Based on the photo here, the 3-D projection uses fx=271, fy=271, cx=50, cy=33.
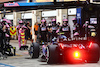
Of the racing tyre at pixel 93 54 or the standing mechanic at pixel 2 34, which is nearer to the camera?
the racing tyre at pixel 93 54

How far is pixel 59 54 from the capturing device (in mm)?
10008

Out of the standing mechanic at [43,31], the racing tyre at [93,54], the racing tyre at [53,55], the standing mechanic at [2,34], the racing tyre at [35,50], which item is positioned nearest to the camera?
the racing tyre at [53,55]

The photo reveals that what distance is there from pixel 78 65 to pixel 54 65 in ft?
2.87

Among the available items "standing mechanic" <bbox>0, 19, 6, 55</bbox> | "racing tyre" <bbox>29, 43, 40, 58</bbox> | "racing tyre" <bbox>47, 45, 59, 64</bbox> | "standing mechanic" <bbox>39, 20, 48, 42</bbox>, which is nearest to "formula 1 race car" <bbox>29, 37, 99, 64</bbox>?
"racing tyre" <bbox>47, 45, 59, 64</bbox>

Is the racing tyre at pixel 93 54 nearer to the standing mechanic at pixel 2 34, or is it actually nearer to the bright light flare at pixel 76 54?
the bright light flare at pixel 76 54

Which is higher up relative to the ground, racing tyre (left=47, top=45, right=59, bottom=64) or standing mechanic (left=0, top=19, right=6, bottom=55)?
standing mechanic (left=0, top=19, right=6, bottom=55)

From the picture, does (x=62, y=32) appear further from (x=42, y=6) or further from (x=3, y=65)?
(x=3, y=65)

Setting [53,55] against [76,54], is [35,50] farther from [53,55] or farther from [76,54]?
[76,54]

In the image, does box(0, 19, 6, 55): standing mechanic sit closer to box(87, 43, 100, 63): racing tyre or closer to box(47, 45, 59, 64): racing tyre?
box(47, 45, 59, 64): racing tyre

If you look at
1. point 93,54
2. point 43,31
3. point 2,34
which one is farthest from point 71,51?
point 2,34

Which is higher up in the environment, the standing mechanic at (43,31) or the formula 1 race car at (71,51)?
the standing mechanic at (43,31)

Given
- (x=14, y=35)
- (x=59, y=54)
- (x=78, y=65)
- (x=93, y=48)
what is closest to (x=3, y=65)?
(x=59, y=54)

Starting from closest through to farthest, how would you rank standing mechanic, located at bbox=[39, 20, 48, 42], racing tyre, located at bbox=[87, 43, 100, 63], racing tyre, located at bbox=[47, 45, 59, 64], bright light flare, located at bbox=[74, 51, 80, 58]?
1. bright light flare, located at bbox=[74, 51, 80, 58]
2. racing tyre, located at bbox=[47, 45, 59, 64]
3. racing tyre, located at bbox=[87, 43, 100, 63]
4. standing mechanic, located at bbox=[39, 20, 48, 42]

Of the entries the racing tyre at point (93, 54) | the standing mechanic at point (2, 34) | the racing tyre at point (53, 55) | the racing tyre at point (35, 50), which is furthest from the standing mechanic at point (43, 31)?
the racing tyre at point (93, 54)
